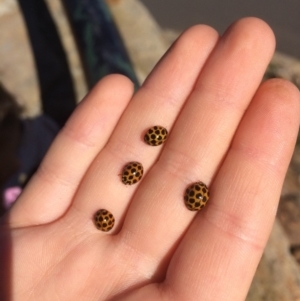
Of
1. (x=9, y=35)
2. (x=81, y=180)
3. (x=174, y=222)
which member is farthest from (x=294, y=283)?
(x=9, y=35)

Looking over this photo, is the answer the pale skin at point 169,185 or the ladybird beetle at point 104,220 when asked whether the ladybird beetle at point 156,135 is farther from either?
the ladybird beetle at point 104,220

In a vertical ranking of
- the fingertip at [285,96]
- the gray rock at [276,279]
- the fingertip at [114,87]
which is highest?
the fingertip at [285,96]

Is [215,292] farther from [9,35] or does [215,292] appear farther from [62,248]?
[9,35]

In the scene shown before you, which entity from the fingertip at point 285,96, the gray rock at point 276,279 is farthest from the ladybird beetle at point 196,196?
the gray rock at point 276,279

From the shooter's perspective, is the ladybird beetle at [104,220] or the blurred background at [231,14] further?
the blurred background at [231,14]

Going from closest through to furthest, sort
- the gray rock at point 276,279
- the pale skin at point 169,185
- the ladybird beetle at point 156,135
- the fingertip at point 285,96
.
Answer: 1. the pale skin at point 169,185
2. the fingertip at point 285,96
3. the ladybird beetle at point 156,135
4. the gray rock at point 276,279

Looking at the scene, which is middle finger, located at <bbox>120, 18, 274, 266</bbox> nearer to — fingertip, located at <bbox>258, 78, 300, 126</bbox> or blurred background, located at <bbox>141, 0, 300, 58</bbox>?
fingertip, located at <bbox>258, 78, 300, 126</bbox>
